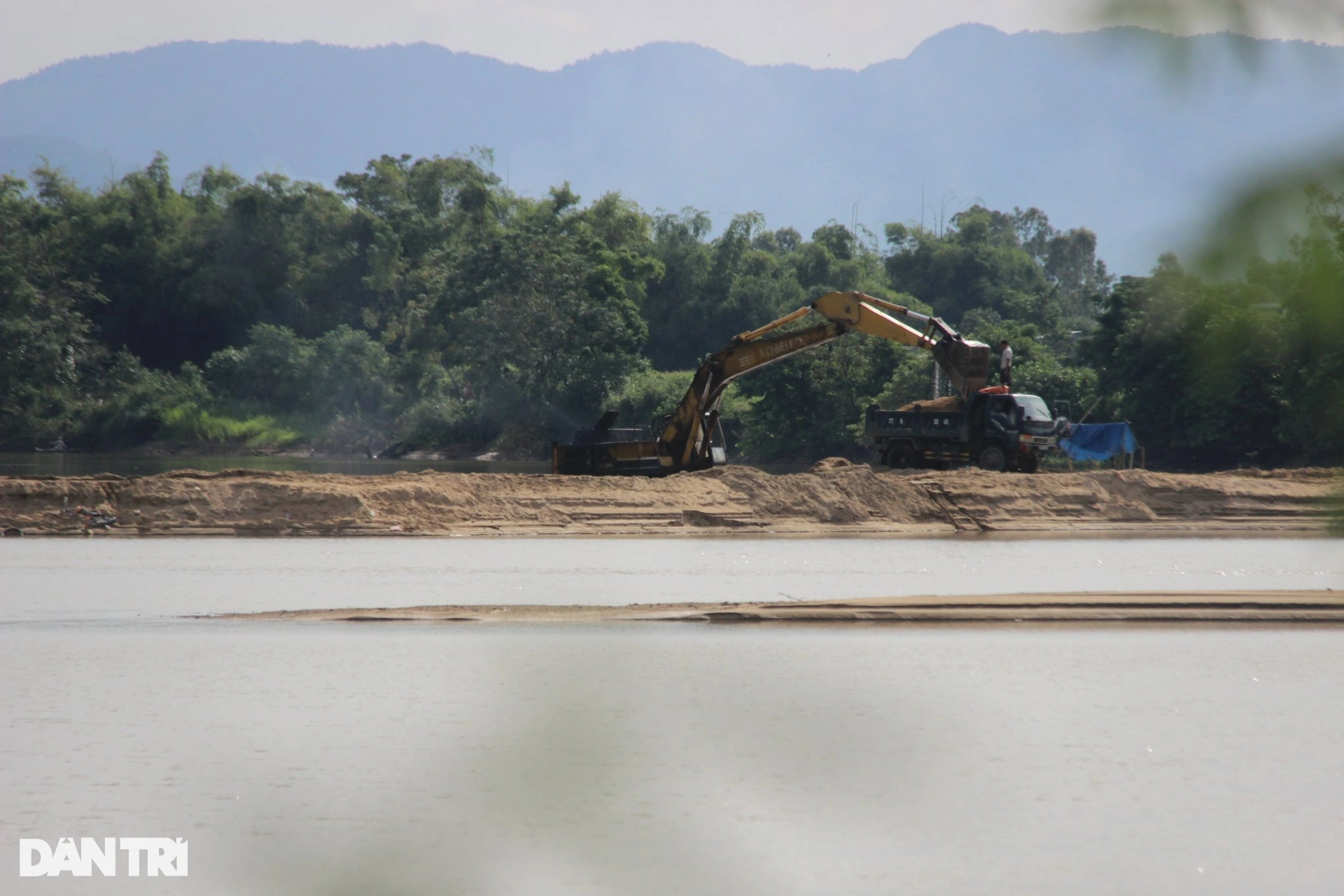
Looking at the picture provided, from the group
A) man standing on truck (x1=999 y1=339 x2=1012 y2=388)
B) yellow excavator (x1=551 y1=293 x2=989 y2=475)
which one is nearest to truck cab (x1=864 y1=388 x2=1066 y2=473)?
yellow excavator (x1=551 y1=293 x2=989 y2=475)

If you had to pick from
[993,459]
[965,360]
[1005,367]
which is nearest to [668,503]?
[1005,367]

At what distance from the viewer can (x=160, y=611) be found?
10.5m

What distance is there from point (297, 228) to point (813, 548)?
6241 cm

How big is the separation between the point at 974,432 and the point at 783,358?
4.50 m

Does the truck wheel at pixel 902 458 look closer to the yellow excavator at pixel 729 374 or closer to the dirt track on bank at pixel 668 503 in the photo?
the yellow excavator at pixel 729 374

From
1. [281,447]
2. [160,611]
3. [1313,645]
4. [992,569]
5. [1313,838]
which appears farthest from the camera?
[281,447]

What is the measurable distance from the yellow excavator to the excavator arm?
13 millimetres

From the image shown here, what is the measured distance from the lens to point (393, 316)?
238 feet

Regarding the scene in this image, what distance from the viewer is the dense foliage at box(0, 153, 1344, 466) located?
56.9 m

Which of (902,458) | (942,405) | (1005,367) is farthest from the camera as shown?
(902,458)

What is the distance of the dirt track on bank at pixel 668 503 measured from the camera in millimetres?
19109

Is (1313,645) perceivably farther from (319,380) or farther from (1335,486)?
(319,380)

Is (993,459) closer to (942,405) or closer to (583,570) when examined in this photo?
(942,405)

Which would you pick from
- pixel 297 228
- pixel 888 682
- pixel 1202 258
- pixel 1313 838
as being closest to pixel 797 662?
pixel 888 682
